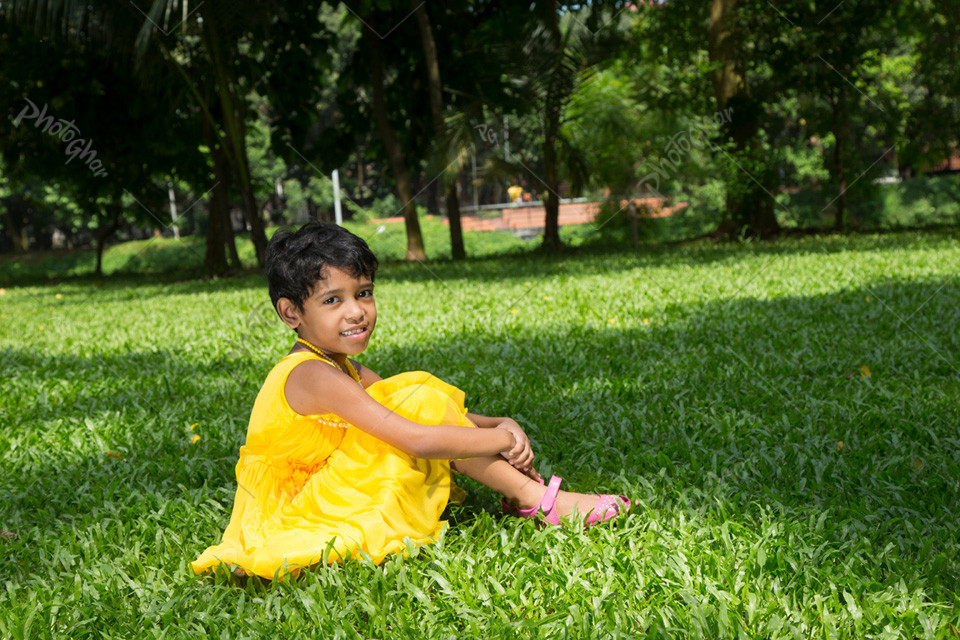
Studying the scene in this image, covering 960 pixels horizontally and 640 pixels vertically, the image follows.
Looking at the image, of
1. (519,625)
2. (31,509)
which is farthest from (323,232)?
(31,509)

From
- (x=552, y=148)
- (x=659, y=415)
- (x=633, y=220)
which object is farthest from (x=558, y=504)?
(x=633, y=220)

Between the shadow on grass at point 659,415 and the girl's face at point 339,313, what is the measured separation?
0.82m

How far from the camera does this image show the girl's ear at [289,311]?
2.36m

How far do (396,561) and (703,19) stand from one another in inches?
700

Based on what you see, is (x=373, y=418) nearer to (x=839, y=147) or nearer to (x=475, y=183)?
(x=475, y=183)

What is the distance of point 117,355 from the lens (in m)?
6.29

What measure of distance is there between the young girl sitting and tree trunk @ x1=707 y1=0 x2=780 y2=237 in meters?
14.0

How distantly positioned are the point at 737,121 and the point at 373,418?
14.7 metres

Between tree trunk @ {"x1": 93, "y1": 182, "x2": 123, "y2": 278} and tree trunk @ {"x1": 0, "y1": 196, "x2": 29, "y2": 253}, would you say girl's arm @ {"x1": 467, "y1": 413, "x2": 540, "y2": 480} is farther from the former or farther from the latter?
tree trunk @ {"x1": 0, "y1": 196, "x2": 29, "y2": 253}

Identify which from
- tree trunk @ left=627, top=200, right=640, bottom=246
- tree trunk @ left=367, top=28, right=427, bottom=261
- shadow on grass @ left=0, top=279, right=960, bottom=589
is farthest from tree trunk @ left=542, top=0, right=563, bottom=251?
shadow on grass @ left=0, top=279, right=960, bottom=589

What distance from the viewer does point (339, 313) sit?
229 centimetres

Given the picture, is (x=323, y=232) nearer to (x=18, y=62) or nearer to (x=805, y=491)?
(x=805, y=491)

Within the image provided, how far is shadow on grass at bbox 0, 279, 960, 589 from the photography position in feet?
8.86

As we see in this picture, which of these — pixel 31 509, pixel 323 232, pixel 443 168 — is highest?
pixel 443 168
